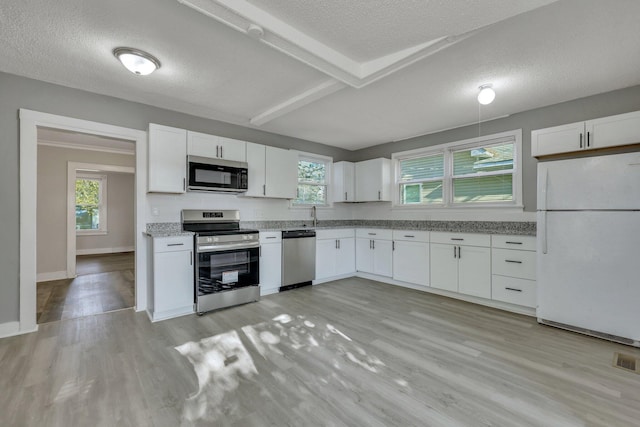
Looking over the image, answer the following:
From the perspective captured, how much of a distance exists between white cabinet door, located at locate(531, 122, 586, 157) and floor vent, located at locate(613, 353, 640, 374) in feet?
6.32

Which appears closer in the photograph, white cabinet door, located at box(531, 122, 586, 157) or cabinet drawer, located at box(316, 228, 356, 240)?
white cabinet door, located at box(531, 122, 586, 157)

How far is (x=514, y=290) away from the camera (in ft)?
11.1

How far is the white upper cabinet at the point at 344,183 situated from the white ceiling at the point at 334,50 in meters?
1.91

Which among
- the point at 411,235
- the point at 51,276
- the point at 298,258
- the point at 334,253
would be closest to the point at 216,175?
the point at 298,258

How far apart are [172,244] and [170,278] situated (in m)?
0.39

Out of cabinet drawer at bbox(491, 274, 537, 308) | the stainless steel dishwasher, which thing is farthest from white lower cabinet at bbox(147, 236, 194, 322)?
cabinet drawer at bbox(491, 274, 537, 308)

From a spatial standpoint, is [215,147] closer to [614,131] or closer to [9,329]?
[9,329]

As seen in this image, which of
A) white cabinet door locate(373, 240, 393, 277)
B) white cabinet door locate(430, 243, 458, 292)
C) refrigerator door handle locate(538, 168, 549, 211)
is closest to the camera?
refrigerator door handle locate(538, 168, 549, 211)

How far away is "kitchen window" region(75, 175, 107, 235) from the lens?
310 inches

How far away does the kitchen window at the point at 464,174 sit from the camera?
391cm

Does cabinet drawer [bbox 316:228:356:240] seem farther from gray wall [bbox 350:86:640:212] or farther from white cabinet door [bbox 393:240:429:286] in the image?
gray wall [bbox 350:86:640:212]

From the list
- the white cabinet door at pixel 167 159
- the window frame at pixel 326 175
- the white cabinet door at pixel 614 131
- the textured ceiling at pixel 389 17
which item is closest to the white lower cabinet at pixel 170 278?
the white cabinet door at pixel 167 159

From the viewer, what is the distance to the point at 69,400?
5.91 feet

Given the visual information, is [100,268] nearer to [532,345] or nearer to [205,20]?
[205,20]
